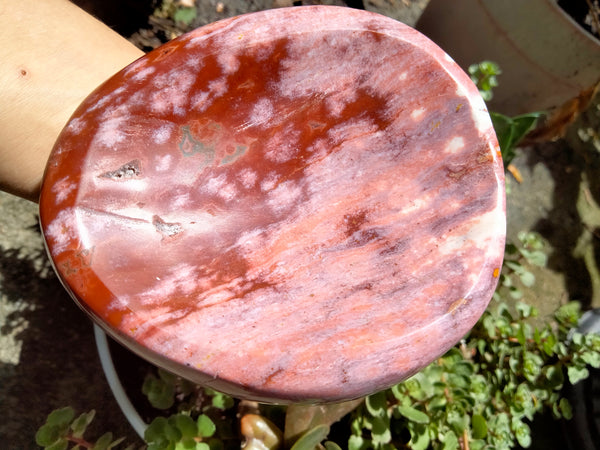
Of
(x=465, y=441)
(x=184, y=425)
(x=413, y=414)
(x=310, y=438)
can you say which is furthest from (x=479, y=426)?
(x=184, y=425)

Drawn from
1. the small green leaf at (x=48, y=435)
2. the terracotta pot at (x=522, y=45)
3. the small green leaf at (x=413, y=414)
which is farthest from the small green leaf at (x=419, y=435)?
the terracotta pot at (x=522, y=45)

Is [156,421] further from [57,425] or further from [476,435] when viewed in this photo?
[476,435]

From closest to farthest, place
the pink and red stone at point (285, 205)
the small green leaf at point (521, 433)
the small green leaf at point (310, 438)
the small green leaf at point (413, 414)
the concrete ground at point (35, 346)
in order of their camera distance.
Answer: the pink and red stone at point (285, 205) → the small green leaf at point (310, 438) → the small green leaf at point (413, 414) → the small green leaf at point (521, 433) → the concrete ground at point (35, 346)

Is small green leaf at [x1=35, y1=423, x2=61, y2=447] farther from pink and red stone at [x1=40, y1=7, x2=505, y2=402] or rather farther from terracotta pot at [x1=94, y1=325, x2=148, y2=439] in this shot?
pink and red stone at [x1=40, y1=7, x2=505, y2=402]

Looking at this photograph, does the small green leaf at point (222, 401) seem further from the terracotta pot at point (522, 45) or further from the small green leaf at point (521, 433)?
the terracotta pot at point (522, 45)

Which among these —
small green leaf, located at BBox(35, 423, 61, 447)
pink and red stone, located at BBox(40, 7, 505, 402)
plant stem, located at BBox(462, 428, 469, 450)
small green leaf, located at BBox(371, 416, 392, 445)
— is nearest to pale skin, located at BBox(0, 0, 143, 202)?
pink and red stone, located at BBox(40, 7, 505, 402)

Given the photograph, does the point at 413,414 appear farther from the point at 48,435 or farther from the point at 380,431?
the point at 48,435

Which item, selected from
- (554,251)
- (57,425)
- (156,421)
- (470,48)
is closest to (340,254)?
(156,421)
